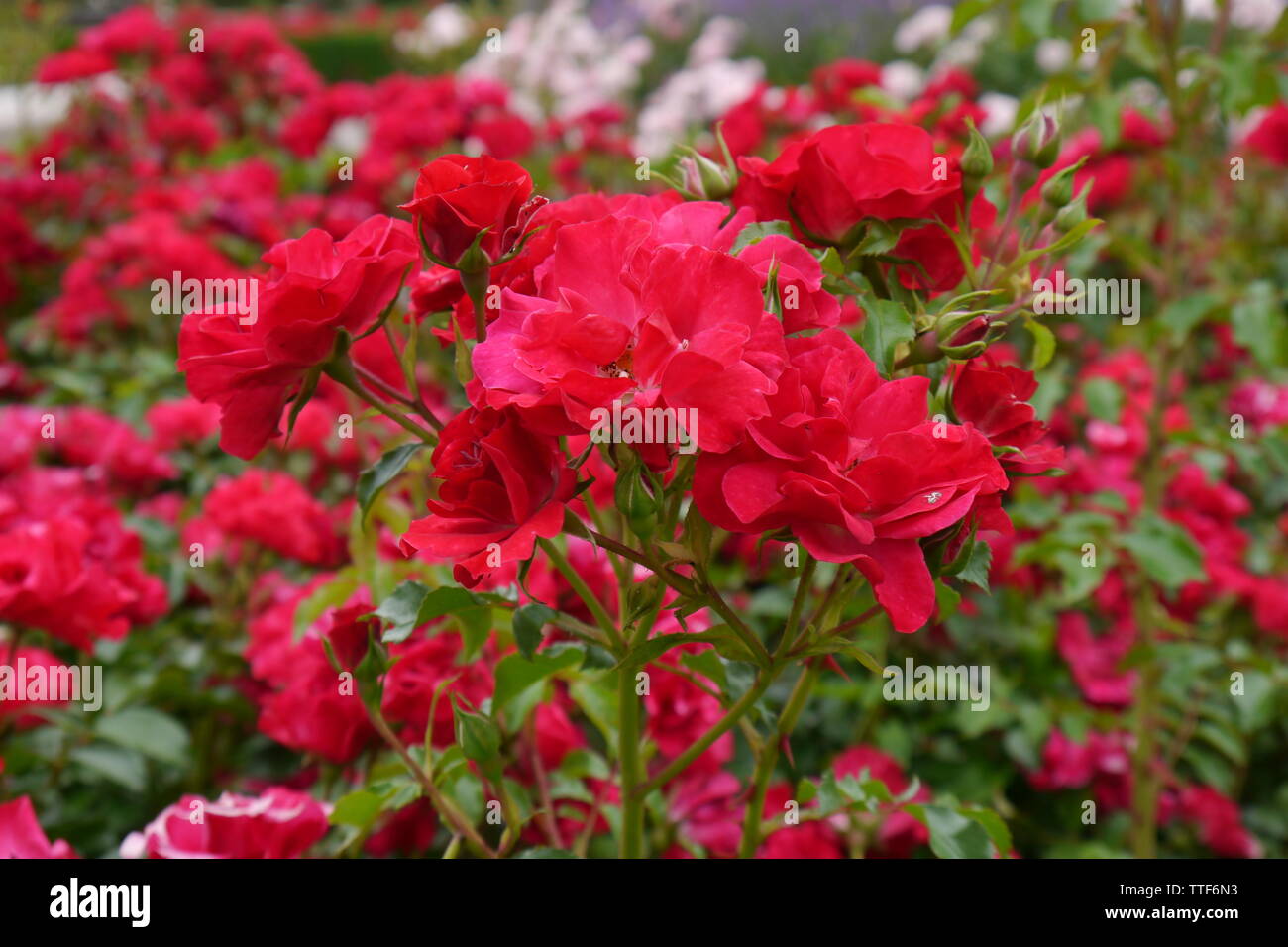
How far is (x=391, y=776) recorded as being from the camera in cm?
119

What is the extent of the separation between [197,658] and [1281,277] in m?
2.79

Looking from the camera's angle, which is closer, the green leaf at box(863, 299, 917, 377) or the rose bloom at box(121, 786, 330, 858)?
the green leaf at box(863, 299, 917, 377)

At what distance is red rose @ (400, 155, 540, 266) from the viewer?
779mm

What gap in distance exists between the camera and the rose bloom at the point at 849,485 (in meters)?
0.67

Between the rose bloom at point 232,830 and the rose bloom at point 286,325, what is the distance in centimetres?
37

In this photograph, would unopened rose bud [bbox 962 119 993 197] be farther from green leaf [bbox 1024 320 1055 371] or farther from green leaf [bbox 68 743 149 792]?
green leaf [bbox 68 743 149 792]

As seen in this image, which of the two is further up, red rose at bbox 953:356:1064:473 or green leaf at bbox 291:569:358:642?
red rose at bbox 953:356:1064:473

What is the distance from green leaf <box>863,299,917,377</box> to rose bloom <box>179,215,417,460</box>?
33cm

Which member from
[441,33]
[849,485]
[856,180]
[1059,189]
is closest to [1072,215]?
[1059,189]

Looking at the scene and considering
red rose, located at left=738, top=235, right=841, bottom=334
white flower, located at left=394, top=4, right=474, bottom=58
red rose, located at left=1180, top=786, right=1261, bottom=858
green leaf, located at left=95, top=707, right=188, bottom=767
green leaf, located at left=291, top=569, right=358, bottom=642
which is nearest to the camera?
red rose, located at left=738, top=235, right=841, bottom=334

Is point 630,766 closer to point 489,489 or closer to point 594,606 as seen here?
point 594,606

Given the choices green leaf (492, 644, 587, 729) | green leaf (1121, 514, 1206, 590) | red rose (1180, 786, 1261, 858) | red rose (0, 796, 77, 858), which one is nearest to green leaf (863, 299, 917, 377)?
green leaf (492, 644, 587, 729)

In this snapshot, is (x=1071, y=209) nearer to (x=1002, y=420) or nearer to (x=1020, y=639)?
(x=1002, y=420)
